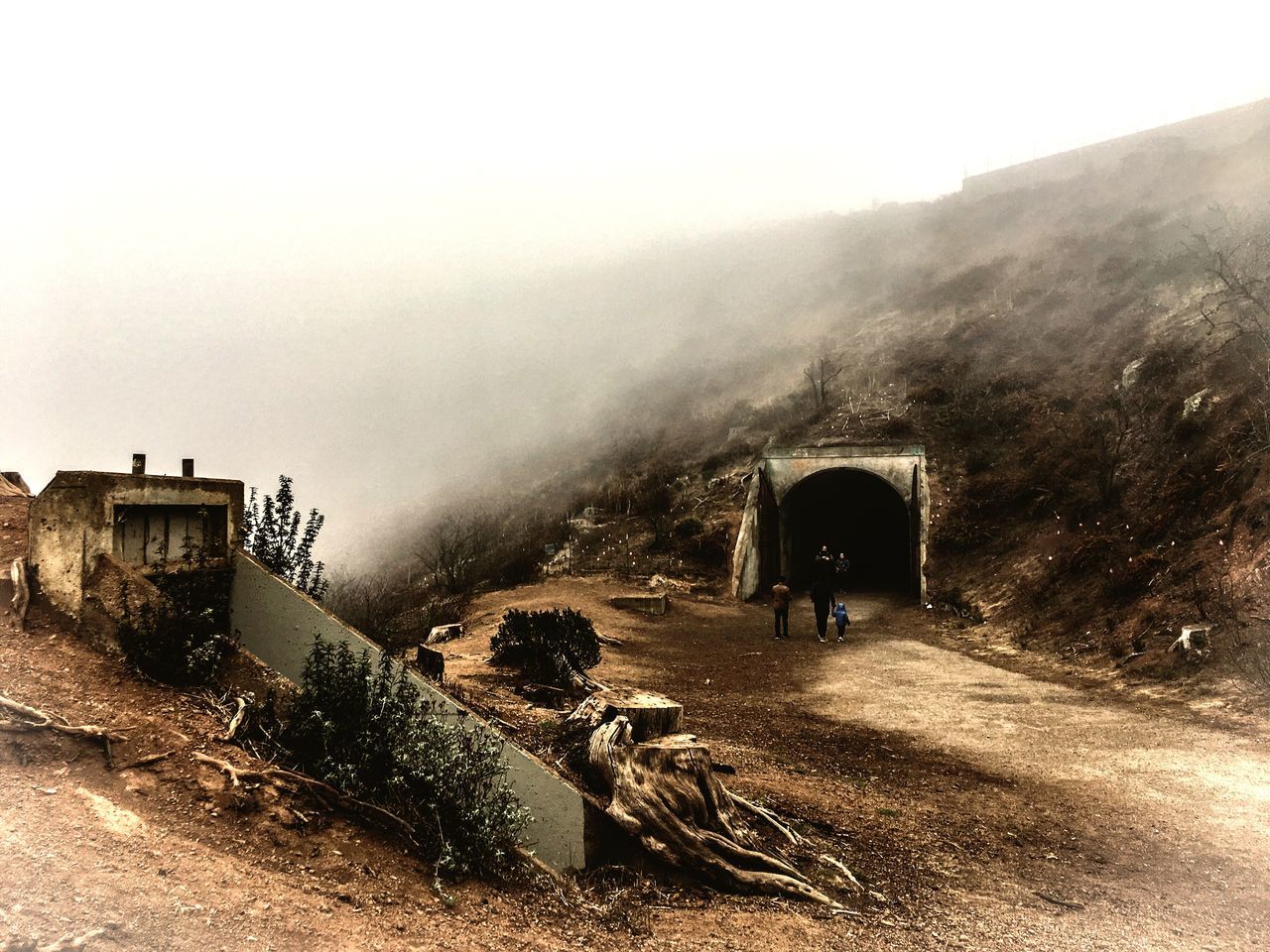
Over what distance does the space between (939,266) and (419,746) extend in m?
57.3

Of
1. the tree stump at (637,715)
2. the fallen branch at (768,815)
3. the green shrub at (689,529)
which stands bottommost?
the fallen branch at (768,815)

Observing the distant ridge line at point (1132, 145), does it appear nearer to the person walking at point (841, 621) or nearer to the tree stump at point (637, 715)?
the person walking at point (841, 621)

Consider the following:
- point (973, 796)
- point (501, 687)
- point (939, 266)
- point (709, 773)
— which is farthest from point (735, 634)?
point (939, 266)

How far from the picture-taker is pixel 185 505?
6.02 metres

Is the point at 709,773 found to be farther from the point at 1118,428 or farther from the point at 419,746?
the point at 1118,428

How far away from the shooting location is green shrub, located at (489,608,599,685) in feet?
37.7

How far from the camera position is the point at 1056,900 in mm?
5695

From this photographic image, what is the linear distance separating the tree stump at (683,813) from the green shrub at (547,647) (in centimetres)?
467

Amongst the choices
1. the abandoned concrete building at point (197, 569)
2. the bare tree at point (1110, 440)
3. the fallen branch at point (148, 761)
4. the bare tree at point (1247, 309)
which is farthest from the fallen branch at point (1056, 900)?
the bare tree at point (1110, 440)

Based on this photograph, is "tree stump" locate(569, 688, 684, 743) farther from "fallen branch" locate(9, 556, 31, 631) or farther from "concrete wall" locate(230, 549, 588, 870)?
"fallen branch" locate(9, 556, 31, 631)

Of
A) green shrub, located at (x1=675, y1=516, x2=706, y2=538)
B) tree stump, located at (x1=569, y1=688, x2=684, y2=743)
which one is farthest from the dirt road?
green shrub, located at (x1=675, y1=516, x2=706, y2=538)

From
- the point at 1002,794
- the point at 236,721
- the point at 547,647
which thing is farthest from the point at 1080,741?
the point at 236,721

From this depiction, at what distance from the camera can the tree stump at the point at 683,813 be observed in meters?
5.67

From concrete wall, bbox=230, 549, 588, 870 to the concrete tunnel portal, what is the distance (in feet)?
67.0
